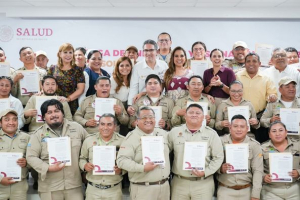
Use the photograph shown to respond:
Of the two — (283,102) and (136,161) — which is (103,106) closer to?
(136,161)

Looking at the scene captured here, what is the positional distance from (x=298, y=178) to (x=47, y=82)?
12.2 feet

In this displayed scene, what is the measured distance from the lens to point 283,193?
4.13 metres

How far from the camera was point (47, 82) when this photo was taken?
185 inches

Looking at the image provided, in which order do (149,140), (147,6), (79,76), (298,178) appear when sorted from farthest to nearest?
(147,6) < (79,76) < (298,178) < (149,140)

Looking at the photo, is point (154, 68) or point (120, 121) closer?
point (120, 121)

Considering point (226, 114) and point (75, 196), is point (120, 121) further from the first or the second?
point (226, 114)

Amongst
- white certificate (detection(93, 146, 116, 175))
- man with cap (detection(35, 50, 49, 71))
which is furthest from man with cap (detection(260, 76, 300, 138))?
man with cap (detection(35, 50, 49, 71))

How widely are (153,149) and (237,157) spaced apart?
1088 mm

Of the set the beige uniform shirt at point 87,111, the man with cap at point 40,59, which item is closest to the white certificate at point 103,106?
the beige uniform shirt at point 87,111

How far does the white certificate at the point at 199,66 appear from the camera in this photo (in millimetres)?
5145

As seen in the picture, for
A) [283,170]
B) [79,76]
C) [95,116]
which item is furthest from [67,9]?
[283,170]

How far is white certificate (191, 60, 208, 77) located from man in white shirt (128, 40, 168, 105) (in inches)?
19.0

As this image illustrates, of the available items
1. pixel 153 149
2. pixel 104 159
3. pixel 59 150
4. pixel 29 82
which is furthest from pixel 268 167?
pixel 29 82

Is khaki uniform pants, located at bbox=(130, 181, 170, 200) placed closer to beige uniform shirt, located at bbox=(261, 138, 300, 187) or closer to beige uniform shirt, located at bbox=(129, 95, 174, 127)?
beige uniform shirt, located at bbox=(129, 95, 174, 127)
